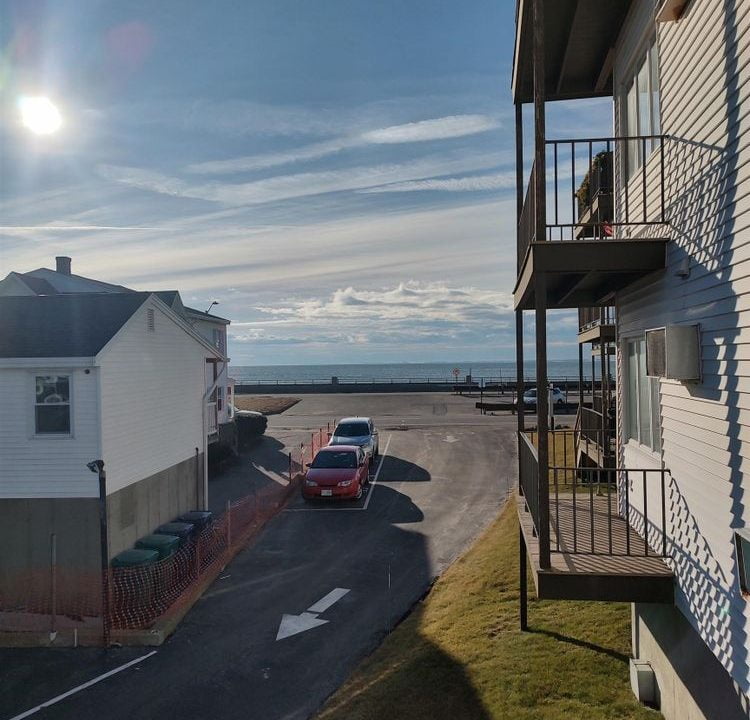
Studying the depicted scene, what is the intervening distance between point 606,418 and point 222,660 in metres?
9.52

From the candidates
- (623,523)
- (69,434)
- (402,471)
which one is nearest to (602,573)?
(623,523)

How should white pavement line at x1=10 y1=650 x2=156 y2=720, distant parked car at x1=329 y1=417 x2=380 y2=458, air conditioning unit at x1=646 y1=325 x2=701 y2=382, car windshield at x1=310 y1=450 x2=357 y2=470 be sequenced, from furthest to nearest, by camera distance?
distant parked car at x1=329 y1=417 x2=380 y2=458 → car windshield at x1=310 y1=450 x2=357 y2=470 → white pavement line at x1=10 y1=650 x2=156 y2=720 → air conditioning unit at x1=646 y1=325 x2=701 y2=382

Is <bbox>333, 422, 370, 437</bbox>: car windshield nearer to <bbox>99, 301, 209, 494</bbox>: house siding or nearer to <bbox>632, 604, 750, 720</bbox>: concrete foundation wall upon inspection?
<bbox>99, 301, 209, 494</bbox>: house siding

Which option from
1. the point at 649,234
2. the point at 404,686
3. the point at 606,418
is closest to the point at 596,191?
the point at 606,418

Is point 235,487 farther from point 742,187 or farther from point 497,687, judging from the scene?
point 742,187

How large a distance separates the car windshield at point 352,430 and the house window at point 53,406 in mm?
13000

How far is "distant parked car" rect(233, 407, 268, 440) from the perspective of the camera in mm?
28906

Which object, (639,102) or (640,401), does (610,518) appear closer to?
(640,401)

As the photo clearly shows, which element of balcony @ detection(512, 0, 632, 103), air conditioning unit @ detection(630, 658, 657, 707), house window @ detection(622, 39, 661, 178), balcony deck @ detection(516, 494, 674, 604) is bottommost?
air conditioning unit @ detection(630, 658, 657, 707)

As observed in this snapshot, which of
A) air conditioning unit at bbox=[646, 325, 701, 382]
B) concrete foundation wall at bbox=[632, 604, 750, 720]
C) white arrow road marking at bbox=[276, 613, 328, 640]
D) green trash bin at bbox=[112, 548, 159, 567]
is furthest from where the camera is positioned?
green trash bin at bbox=[112, 548, 159, 567]

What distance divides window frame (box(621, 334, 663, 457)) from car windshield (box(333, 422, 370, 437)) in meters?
16.7

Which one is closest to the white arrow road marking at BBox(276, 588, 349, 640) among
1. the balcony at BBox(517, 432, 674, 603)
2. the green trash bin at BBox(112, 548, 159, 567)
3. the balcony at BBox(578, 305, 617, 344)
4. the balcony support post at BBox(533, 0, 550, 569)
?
the green trash bin at BBox(112, 548, 159, 567)

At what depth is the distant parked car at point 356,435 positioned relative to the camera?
23172 millimetres

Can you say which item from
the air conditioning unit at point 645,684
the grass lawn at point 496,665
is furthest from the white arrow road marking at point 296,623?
the air conditioning unit at point 645,684
